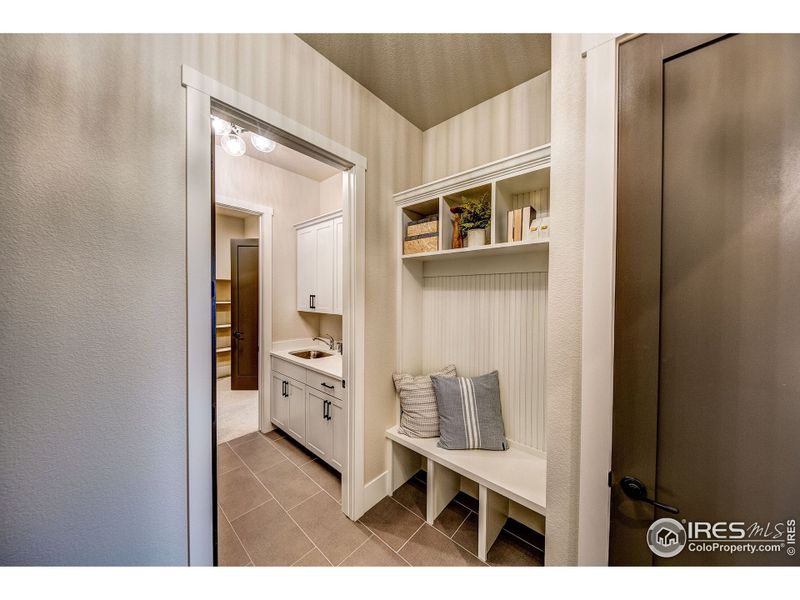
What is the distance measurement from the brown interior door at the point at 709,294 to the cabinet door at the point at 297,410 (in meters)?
2.20

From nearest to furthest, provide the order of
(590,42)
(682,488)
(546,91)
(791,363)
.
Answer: (791,363)
(682,488)
(590,42)
(546,91)

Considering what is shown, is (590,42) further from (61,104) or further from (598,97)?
(61,104)

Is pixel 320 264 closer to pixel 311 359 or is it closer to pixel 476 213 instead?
pixel 311 359

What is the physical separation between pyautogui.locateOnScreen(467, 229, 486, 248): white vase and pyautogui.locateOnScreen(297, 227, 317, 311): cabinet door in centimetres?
176

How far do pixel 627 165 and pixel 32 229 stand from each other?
5.61 feet

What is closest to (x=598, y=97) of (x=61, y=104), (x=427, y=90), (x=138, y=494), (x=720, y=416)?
(x=720, y=416)

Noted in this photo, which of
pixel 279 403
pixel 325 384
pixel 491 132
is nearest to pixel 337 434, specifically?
pixel 325 384

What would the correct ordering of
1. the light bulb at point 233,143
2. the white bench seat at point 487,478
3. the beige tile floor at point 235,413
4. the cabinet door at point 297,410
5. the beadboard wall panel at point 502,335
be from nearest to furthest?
the white bench seat at point 487,478 < the beadboard wall panel at point 502,335 < the light bulb at point 233,143 < the cabinet door at point 297,410 < the beige tile floor at point 235,413

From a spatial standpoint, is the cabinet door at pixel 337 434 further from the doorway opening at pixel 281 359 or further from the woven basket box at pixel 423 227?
the woven basket box at pixel 423 227

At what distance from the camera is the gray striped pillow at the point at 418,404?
177 centimetres

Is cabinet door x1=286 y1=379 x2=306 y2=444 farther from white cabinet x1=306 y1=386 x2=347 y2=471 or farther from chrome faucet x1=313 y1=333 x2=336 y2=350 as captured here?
chrome faucet x1=313 y1=333 x2=336 y2=350

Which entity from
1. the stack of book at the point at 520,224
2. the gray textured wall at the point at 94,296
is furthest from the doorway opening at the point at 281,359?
the stack of book at the point at 520,224

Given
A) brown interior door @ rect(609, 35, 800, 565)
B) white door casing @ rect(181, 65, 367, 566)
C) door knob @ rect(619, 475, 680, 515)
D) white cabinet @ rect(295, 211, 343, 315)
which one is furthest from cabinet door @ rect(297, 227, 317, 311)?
→ door knob @ rect(619, 475, 680, 515)

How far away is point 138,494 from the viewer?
94 cm
